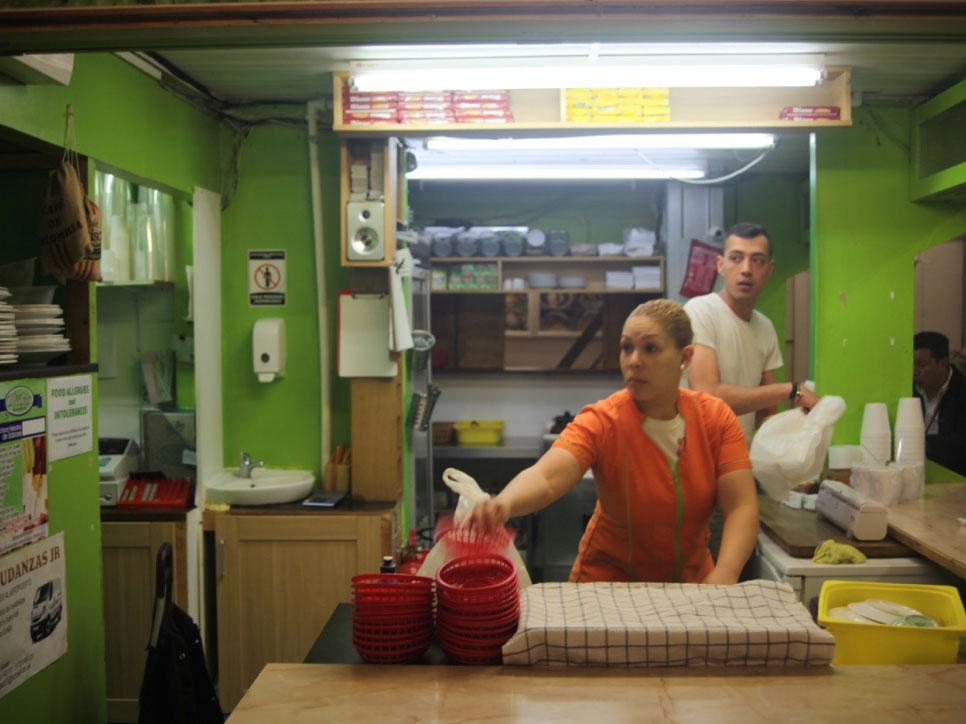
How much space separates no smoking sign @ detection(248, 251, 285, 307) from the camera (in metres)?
4.31

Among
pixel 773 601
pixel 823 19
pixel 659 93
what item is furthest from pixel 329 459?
pixel 823 19

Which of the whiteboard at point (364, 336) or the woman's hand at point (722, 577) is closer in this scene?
the woman's hand at point (722, 577)

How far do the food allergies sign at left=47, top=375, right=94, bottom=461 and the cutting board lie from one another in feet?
8.98

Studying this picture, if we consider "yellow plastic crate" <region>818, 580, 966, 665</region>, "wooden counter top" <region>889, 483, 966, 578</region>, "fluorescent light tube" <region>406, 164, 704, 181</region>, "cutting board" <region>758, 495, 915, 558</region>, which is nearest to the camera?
"yellow plastic crate" <region>818, 580, 966, 665</region>

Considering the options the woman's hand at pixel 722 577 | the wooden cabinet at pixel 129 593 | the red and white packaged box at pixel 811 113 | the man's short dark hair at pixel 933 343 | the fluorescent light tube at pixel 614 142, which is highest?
the fluorescent light tube at pixel 614 142

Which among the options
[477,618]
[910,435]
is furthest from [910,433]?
[477,618]

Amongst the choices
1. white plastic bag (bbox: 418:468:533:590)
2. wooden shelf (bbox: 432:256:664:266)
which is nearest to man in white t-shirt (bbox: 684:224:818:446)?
white plastic bag (bbox: 418:468:533:590)

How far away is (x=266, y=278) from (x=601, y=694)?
321 cm

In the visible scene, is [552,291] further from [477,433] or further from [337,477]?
[337,477]

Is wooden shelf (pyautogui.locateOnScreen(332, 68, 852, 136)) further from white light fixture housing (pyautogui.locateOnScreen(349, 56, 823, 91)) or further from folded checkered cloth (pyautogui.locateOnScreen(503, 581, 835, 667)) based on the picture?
folded checkered cloth (pyautogui.locateOnScreen(503, 581, 835, 667))

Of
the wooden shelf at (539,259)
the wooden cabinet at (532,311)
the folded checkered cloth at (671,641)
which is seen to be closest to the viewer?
the folded checkered cloth at (671,641)

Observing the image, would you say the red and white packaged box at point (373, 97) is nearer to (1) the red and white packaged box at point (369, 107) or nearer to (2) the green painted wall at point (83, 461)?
(1) the red and white packaged box at point (369, 107)

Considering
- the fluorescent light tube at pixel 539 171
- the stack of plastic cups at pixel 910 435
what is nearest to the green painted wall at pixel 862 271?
the stack of plastic cups at pixel 910 435

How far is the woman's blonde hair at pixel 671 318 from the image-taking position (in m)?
2.48
